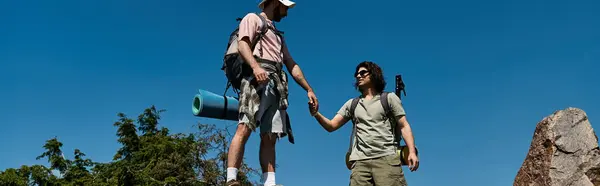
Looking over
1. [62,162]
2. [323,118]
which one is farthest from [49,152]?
[323,118]

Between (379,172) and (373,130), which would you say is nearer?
(379,172)

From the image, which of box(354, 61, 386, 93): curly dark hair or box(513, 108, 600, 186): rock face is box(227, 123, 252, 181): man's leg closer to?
box(354, 61, 386, 93): curly dark hair

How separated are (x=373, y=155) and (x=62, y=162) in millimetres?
28135

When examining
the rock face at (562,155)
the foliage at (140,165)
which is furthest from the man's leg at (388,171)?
the foliage at (140,165)

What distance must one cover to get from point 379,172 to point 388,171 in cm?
8

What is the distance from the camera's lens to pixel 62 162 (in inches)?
1184

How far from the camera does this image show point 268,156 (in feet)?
17.3

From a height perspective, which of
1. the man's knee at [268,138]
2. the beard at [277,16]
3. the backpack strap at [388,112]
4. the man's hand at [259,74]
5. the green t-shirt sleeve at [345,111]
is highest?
the beard at [277,16]

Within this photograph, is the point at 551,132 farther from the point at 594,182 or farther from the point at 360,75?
the point at 360,75

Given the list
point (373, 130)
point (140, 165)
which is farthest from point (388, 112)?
point (140, 165)

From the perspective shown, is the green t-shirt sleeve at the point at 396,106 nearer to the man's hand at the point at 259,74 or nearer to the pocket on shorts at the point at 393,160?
the pocket on shorts at the point at 393,160

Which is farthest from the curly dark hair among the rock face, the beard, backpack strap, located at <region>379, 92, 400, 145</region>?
the rock face

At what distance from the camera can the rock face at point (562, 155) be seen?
11930 mm

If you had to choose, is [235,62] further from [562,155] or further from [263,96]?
[562,155]
